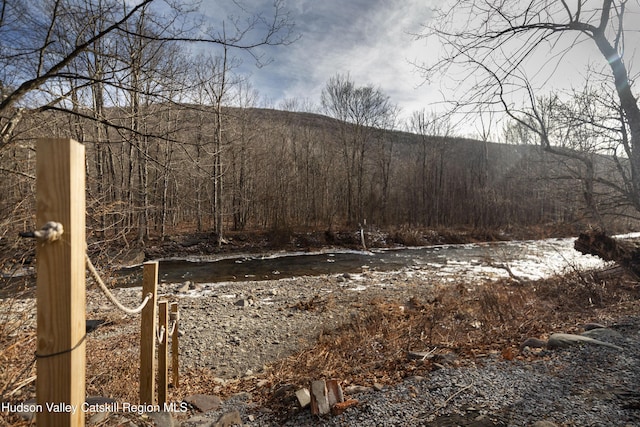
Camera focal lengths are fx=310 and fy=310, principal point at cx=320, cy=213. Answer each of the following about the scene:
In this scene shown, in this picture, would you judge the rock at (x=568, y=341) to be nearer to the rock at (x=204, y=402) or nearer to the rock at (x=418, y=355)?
the rock at (x=418, y=355)

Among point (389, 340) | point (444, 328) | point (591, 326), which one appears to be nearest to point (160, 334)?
point (389, 340)

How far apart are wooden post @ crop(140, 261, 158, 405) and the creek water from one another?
32.4 feet

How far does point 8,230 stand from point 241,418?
4.26 meters

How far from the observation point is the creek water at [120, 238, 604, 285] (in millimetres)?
13156

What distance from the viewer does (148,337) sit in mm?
2887

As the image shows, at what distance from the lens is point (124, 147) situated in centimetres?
2047

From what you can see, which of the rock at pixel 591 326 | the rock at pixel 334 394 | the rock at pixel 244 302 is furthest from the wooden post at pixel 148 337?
the rock at pixel 591 326

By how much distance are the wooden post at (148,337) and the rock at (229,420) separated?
659 millimetres

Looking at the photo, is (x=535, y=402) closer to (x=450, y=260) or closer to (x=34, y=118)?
(x=34, y=118)

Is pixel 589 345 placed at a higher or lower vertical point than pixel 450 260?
higher

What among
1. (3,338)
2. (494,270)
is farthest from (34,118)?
(494,270)

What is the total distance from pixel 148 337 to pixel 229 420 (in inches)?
44.9

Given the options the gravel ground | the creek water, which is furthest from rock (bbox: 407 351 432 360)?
the creek water

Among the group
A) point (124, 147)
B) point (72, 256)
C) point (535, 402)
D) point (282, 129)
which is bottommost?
point (535, 402)
